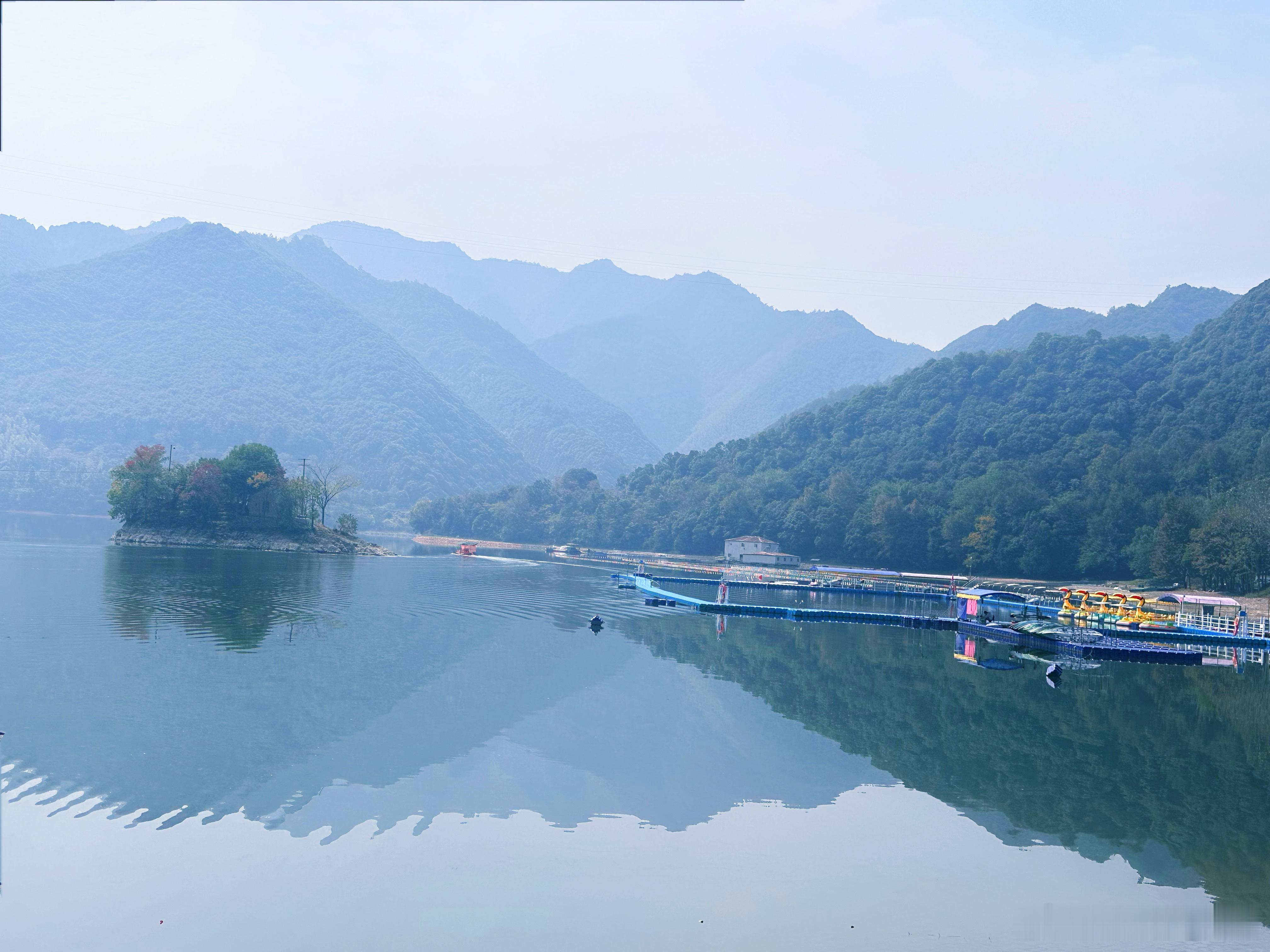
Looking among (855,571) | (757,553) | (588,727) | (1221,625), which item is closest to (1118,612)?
(1221,625)

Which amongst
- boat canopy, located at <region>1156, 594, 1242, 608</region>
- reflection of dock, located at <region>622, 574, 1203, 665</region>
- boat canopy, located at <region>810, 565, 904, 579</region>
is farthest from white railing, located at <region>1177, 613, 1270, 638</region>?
boat canopy, located at <region>810, 565, 904, 579</region>

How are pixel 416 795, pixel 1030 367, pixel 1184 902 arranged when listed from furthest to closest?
pixel 1030 367 → pixel 416 795 → pixel 1184 902

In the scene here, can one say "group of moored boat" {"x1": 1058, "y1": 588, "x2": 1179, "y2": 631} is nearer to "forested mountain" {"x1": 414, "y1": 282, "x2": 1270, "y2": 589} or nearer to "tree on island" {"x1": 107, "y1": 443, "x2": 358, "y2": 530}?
"forested mountain" {"x1": 414, "y1": 282, "x2": 1270, "y2": 589}

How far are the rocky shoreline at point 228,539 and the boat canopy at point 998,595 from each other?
63.2m

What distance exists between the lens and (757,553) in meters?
120

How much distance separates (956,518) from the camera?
351ft

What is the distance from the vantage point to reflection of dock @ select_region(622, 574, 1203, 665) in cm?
4975

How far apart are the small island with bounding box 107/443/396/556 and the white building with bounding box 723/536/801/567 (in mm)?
45665

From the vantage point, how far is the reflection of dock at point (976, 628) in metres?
49.8

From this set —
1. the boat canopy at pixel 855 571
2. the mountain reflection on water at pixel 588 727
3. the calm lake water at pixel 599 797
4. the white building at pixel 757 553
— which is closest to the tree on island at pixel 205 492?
the white building at pixel 757 553

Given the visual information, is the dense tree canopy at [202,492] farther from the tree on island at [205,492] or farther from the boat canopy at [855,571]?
the boat canopy at [855,571]

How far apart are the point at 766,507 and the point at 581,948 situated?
11770cm

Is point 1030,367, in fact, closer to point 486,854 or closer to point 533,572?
point 533,572

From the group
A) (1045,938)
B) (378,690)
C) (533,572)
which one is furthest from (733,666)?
(533,572)
